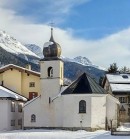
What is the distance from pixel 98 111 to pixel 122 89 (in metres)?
19.4

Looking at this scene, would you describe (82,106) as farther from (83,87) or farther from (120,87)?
(120,87)

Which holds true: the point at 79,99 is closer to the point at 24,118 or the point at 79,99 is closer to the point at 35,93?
the point at 24,118

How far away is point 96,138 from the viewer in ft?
150

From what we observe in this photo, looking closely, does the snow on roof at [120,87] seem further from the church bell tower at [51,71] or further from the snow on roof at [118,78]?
the church bell tower at [51,71]

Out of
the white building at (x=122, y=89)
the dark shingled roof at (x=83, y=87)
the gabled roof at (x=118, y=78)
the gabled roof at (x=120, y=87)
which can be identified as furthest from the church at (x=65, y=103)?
the gabled roof at (x=118, y=78)

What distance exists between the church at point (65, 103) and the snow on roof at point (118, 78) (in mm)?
18527

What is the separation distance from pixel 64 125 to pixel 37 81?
14460 mm

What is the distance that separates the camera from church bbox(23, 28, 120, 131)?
58.6m

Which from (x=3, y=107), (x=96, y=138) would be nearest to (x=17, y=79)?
(x=3, y=107)

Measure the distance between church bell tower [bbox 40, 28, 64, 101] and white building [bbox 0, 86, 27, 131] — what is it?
4434 millimetres

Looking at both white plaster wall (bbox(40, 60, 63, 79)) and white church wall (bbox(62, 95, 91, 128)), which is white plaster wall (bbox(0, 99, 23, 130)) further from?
white church wall (bbox(62, 95, 91, 128))

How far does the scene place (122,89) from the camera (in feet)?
255

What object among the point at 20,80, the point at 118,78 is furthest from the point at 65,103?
the point at 118,78

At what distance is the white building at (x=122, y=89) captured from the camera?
247 feet
